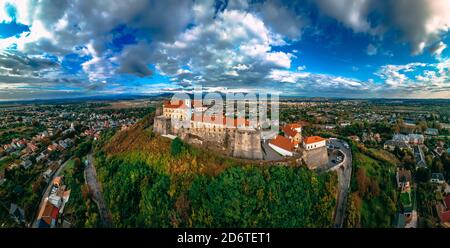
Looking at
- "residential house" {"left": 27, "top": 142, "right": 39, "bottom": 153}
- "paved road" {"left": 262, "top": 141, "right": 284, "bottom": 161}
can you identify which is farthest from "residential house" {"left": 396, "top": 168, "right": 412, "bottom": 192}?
"residential house" {"left": 27, "top": 142, "right": 39, "bottom": 153}

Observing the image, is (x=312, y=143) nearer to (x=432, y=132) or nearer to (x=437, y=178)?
(x=437, y=178)

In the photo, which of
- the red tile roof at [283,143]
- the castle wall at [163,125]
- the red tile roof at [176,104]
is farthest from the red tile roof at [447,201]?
the castle wall at [163,125]

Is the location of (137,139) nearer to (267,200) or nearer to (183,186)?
(183,186)

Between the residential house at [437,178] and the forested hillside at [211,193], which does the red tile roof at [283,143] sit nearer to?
the forested hillside at [211,193]

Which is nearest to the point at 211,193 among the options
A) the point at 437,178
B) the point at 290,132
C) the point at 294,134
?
the point at 294,134

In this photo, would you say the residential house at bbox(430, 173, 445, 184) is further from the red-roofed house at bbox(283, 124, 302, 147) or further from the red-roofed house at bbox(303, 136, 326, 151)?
the red-roofed house at bbox(283, 124, 302, 147)
